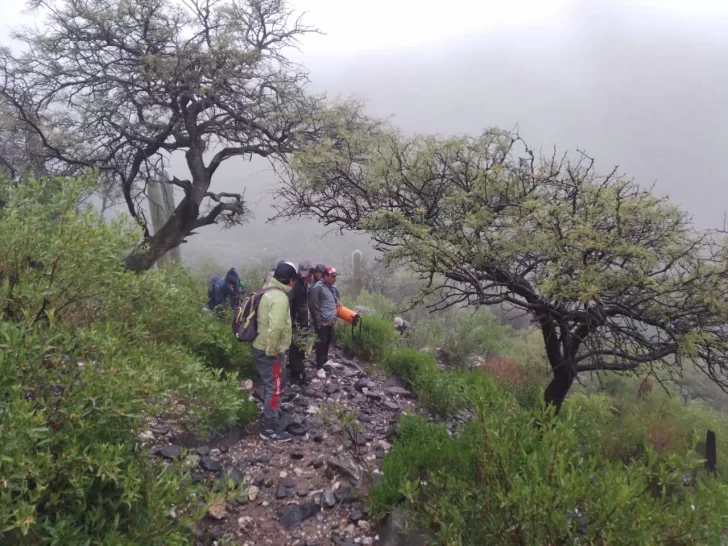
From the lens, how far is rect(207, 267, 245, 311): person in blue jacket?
7145mm

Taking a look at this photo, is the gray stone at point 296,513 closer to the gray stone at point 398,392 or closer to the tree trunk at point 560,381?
the gray stone at point 398,392

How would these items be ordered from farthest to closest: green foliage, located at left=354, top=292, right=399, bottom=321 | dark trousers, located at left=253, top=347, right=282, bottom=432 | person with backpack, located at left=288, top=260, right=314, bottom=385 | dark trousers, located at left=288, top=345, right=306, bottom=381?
green foliage, located at left=354, top=292, right=399, bottom=321
dark trousers, located at left=288, top=345, right=306, bottom=381
person with backpack, located at left=288, top=260, right=314, bottom=385
dark trousers, located at left=253, top=347, right=282, bottom=432

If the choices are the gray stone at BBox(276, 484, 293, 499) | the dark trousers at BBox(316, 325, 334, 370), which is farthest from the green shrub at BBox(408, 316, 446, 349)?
the gray stone at BBox(276, 484, 293, 499)

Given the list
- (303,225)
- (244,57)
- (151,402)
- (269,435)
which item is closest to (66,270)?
(151,402)

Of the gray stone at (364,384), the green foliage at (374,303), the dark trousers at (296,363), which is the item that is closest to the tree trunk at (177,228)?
the dark trousers at (296,363)

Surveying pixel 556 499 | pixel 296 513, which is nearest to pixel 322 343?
pixel 296 513

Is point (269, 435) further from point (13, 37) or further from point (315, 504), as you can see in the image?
point (13, 37)

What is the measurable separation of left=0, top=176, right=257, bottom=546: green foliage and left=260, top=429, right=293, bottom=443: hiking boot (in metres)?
1.81

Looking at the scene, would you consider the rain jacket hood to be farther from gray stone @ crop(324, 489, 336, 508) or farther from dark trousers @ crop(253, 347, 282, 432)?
gray stone @ crop(324, 489, 336, 508)

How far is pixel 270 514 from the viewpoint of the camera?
12.4 ft

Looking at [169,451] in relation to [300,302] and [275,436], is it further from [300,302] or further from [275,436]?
[300,302]

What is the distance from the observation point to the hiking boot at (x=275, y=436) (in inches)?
187

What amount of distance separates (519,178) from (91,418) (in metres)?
5.01

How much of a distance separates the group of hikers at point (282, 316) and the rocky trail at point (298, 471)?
31 centimetres
